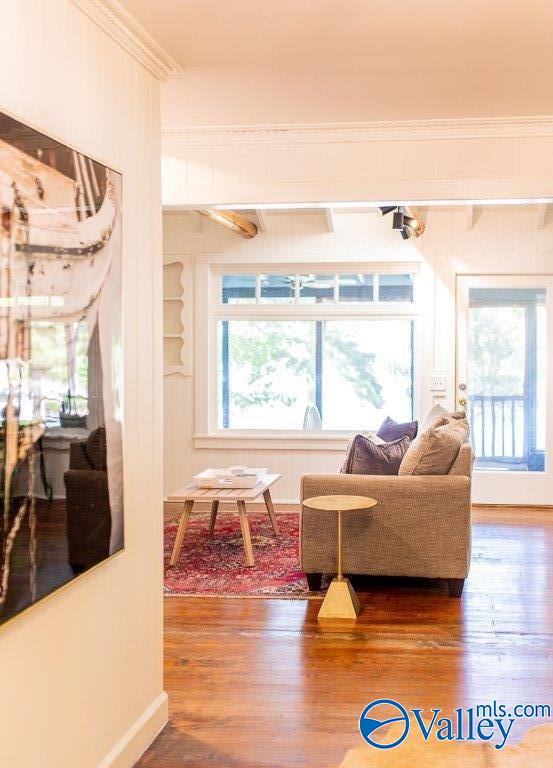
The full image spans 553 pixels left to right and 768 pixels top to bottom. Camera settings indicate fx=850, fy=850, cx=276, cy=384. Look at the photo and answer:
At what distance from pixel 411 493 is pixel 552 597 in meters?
0.96

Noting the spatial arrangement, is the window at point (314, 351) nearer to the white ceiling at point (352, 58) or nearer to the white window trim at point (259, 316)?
the white window trim at point (259, 316)

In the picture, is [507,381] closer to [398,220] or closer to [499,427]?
[499,427]

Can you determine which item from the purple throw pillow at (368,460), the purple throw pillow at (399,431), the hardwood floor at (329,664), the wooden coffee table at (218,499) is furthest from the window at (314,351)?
the hardwood floor at (329,664)

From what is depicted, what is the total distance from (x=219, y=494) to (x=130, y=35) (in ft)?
10.8

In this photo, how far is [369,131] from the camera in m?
3.91

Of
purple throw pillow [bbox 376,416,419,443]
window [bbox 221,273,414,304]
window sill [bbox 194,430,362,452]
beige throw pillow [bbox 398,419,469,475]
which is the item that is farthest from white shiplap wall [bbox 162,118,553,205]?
window sill [bbox 194,430,362,452]

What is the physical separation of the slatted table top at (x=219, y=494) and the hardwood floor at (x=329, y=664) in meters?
0.84

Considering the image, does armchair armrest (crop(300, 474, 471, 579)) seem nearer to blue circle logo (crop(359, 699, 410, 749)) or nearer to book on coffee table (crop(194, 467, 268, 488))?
book on coffee table (crop(194, 467, 268, 488))

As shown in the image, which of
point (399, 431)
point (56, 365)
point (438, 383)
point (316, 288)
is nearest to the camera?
point (56, 365)

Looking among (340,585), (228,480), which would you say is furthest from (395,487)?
(228,480)

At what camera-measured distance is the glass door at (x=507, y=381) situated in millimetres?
7520

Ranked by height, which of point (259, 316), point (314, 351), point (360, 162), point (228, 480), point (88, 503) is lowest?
point (228, 480)

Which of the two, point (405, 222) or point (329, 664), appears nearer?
point (329, 664)

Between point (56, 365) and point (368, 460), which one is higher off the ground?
point (56, 365)
